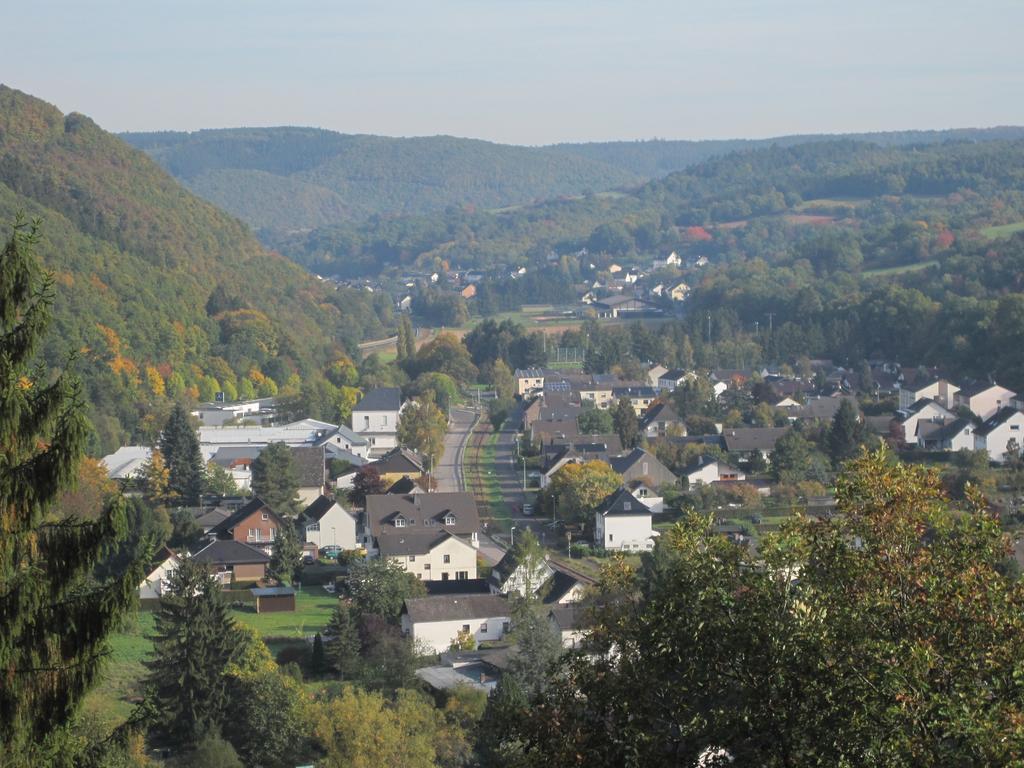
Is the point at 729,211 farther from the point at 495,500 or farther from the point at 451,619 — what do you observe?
the point at 451,619

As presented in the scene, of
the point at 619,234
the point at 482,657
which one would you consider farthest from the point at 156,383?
the point at 619,234

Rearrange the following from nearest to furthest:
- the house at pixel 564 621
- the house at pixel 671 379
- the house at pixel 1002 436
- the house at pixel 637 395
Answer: the house at pixel 564 621
the house at pixel 1002 436
the house at pixel 637 395
the house at pixel 671 379

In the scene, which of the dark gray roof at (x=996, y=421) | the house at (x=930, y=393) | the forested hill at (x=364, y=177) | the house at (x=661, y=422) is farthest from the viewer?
the forested hill at (x=364, y=177)

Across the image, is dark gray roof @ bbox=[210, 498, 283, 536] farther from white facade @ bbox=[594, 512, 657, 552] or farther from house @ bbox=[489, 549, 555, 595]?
white facade @ bbox=[594, 512, 657, 552]

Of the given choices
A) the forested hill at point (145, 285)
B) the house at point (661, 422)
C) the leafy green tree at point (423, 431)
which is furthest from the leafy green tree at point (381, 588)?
the house at point (661, 422)

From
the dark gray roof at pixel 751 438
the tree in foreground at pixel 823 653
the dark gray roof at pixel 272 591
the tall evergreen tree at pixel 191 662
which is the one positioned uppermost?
the tree in foreground at pixel 823 653

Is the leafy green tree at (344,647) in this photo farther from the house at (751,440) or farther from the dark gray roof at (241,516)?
the house at (751,440)

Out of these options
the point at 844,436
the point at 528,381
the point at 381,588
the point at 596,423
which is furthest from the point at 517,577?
the point at 528,381

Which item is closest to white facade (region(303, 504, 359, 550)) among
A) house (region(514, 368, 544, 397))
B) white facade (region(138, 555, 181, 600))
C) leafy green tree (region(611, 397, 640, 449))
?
white facade (region(138, 555, 181, 600))
